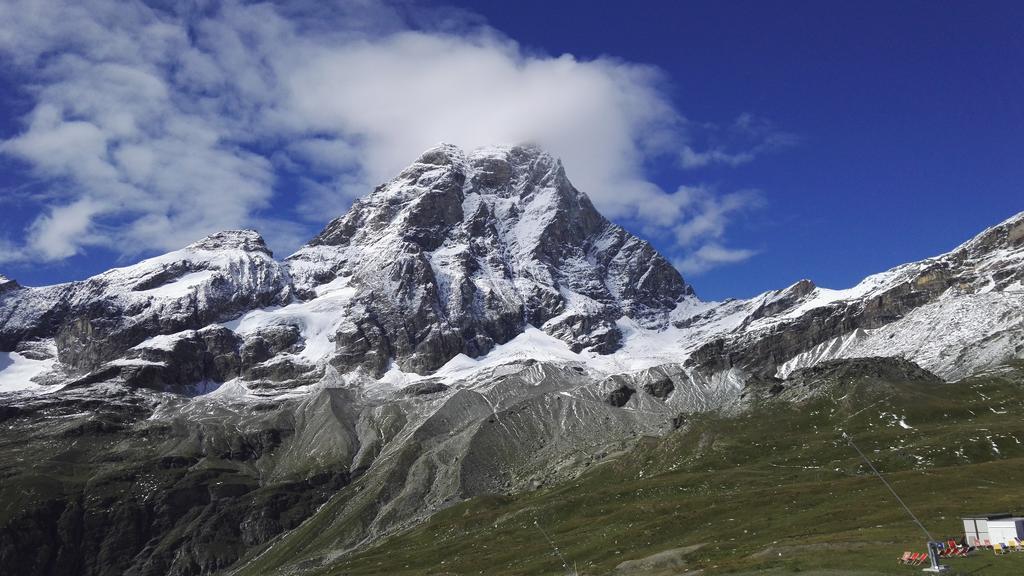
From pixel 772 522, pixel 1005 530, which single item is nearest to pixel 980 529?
pixel 1005 530

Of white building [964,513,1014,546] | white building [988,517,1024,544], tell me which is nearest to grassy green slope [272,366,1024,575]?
white building [964,513,1014,546]

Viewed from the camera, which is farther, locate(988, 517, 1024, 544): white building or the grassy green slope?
the grassy green slope

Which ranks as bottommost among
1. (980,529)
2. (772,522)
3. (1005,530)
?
(1005,530)

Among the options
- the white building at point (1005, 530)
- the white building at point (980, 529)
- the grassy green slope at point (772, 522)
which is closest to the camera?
the white building at point (1005, 530)

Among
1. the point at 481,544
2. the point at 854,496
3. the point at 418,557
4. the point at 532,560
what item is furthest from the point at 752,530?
the point at 418,557

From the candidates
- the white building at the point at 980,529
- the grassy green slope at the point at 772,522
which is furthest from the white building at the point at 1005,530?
the grassy green slope at the point at 772,522

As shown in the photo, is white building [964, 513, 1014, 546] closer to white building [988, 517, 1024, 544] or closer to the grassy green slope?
white building [988, 517, 1024, 544]

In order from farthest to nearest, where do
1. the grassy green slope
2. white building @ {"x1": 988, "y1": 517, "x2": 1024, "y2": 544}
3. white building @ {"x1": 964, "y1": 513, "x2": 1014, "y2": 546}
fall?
the grassy green slope, white building @ {"x1": 964, "y1": 513, "x2": 1014, "y2": 546}, white building @ {"x1": 988, "y1": 517, "x2": 1024, "y2": 544}

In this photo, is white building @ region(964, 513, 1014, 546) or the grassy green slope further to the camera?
the grassy green slope

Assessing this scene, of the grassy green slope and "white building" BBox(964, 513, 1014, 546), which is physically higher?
the grassy green slope

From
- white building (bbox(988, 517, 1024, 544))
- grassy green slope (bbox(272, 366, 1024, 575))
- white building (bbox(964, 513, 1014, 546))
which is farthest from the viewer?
grassy green slope (bbox(272, 366, 1024, 575))

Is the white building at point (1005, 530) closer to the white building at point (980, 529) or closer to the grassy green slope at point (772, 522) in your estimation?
the white building at point (980, 529)

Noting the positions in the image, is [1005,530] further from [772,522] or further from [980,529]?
[772,522]

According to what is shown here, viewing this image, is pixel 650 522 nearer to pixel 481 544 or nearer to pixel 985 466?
pixel 481 544
